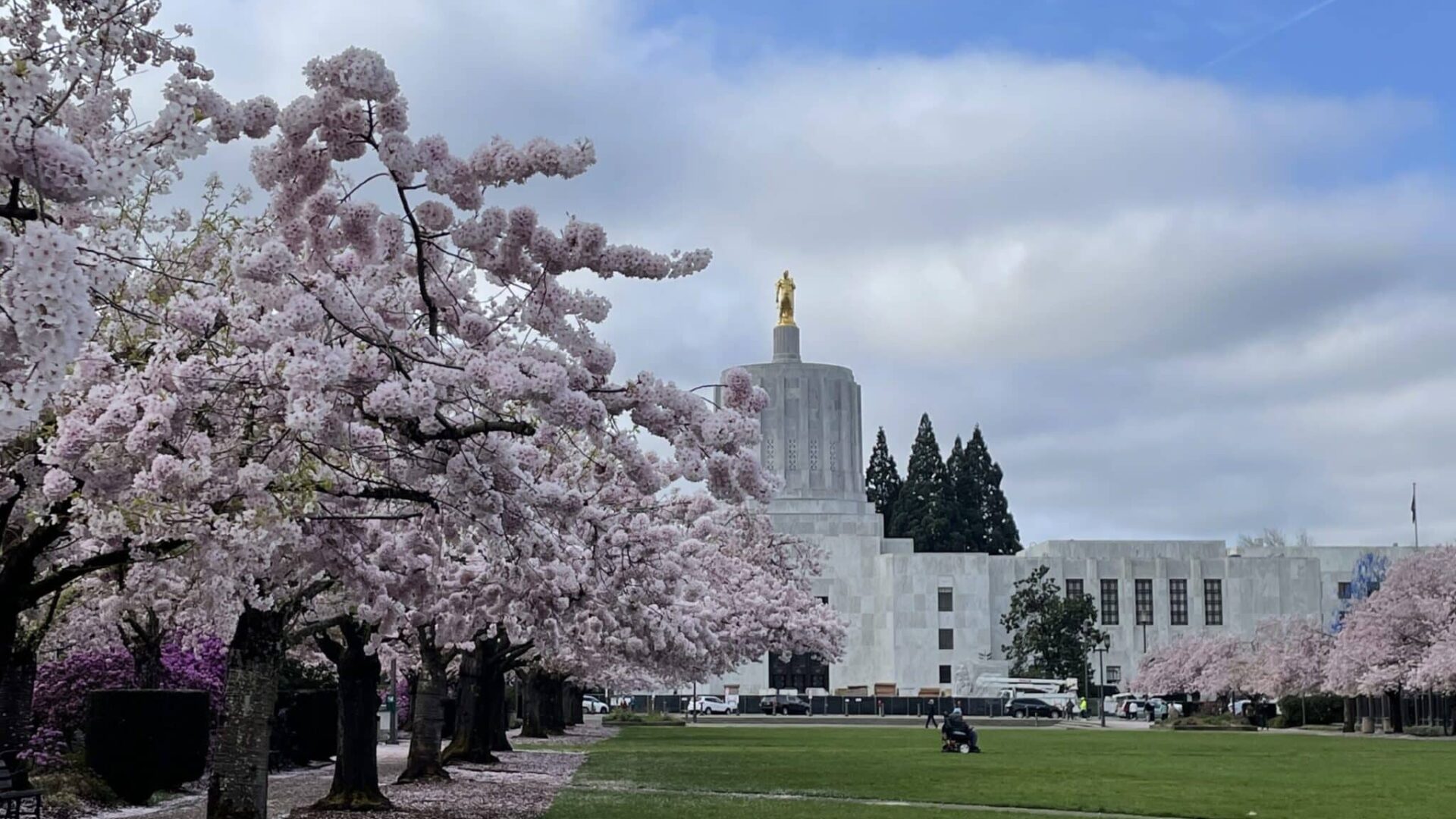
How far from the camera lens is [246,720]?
55.8 ft

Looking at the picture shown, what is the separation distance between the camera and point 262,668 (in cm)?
1708

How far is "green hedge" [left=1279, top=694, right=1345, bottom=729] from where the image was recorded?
3263 inches

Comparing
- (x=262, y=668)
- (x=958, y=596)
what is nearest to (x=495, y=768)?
(x=262, y=668)

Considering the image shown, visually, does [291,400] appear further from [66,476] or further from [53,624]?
[53,624]

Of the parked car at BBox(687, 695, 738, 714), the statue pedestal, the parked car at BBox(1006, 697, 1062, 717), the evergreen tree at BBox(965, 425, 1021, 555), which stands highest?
the statue pedestal

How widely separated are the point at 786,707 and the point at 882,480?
3774cm

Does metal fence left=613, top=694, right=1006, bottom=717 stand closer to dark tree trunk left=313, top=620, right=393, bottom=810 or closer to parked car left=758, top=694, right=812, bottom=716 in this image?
parked car left=758, top=694, right=812, bottom=716

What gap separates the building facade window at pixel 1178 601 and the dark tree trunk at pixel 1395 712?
52408 millimetres

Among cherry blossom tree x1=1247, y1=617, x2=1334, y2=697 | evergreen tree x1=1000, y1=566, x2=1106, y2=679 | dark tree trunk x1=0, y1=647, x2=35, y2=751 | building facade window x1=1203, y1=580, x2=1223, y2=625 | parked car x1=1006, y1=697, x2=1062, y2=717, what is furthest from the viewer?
building facade window x1=1203, y1=580, x2=1223, y2=625

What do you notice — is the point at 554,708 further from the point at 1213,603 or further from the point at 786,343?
the point at 1213,603

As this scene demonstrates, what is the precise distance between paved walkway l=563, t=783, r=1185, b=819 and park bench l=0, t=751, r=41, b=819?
377 inches

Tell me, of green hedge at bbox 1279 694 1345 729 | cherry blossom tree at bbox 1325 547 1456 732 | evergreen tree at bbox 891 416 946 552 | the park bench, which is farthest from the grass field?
evergreen tree at bbox 891 416 946 552

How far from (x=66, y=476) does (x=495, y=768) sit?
22.6m

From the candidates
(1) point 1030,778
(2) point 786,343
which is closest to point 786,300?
(2) point 786,343
